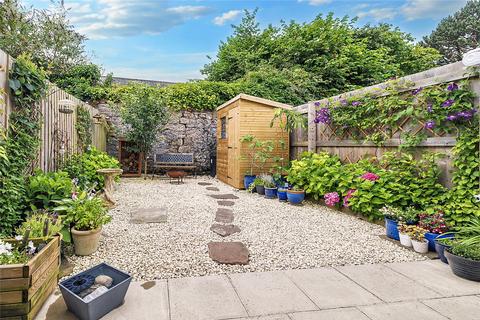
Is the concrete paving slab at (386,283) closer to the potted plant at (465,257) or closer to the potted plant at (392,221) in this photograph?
the potted plant at (465,257)

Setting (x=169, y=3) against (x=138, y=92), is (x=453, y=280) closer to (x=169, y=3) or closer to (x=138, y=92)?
(x=169, y=3)

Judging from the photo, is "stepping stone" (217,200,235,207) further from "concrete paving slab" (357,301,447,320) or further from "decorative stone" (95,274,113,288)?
"concrete paving slab" (357,301,447,320)

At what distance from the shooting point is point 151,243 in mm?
2914

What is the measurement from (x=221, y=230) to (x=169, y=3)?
4.65m

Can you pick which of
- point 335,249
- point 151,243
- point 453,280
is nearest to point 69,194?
point 151,243

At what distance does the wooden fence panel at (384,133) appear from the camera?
3.14 metres

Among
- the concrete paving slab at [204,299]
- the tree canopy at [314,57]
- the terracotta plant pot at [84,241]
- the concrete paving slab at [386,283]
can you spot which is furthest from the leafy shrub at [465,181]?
the tree canopy at [314,57]

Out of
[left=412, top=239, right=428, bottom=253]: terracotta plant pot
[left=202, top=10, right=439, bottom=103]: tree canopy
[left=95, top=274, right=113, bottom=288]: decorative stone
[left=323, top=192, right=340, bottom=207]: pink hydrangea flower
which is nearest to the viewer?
[left=95, top=274, right=113, bottom=288]: decorative stone

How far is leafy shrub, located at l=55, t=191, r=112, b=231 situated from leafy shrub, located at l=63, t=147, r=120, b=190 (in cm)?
104

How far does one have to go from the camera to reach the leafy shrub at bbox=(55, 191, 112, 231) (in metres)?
2.54

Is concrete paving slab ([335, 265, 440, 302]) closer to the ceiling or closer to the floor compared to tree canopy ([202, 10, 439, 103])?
closer to the floor

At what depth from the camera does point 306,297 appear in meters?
1.88

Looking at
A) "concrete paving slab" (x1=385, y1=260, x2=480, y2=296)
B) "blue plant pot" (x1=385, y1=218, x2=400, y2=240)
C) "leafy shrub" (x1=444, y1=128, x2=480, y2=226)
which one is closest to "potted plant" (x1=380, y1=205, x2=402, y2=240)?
"blue plant pot" (x1=385, y1=218, x2=400, y2=240)

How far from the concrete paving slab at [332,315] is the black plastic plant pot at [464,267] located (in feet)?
3.58
